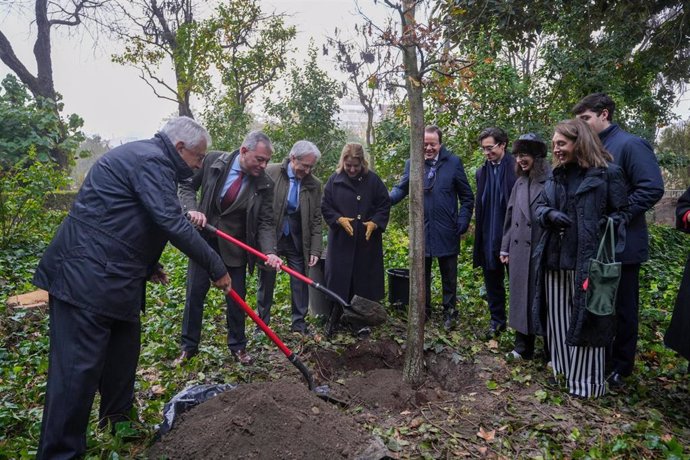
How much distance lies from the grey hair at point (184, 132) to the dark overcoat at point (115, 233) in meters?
0.18

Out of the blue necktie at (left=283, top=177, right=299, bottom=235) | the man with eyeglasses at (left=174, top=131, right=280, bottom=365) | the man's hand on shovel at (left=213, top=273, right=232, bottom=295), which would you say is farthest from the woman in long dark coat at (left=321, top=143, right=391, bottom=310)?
the man's hand on shovel at (left=213, top=273, right=232, bottom=295)

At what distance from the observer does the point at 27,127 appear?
963 cm

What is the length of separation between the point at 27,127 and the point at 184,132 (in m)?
8.67

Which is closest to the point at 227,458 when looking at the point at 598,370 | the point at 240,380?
the point at 240,380

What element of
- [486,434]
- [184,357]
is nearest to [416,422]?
[486,434]

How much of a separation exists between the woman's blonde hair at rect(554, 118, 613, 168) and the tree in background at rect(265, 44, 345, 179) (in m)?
7.49

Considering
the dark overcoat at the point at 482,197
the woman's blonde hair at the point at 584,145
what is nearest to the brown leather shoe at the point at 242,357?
the dark overcoat at the point at 482,197

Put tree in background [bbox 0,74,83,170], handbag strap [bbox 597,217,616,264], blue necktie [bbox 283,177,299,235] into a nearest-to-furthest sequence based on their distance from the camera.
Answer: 1. handbag strap [bbox 597,217,616,264]
2. blue necktie [bbox 283,177,299,235]
3. tree in background [bbox 0,74,83,170]

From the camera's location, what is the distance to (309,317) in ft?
17.1

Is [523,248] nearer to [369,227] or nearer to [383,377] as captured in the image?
[369,227]

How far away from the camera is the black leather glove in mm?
3383

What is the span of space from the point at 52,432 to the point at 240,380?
1.45 meters

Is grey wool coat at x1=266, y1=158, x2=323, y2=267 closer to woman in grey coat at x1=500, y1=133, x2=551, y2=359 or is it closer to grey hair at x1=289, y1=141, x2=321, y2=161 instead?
grey hair at x1=289, y1=141, x2=321, y2=161

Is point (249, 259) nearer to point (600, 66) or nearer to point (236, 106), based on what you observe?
point (600, 66)
